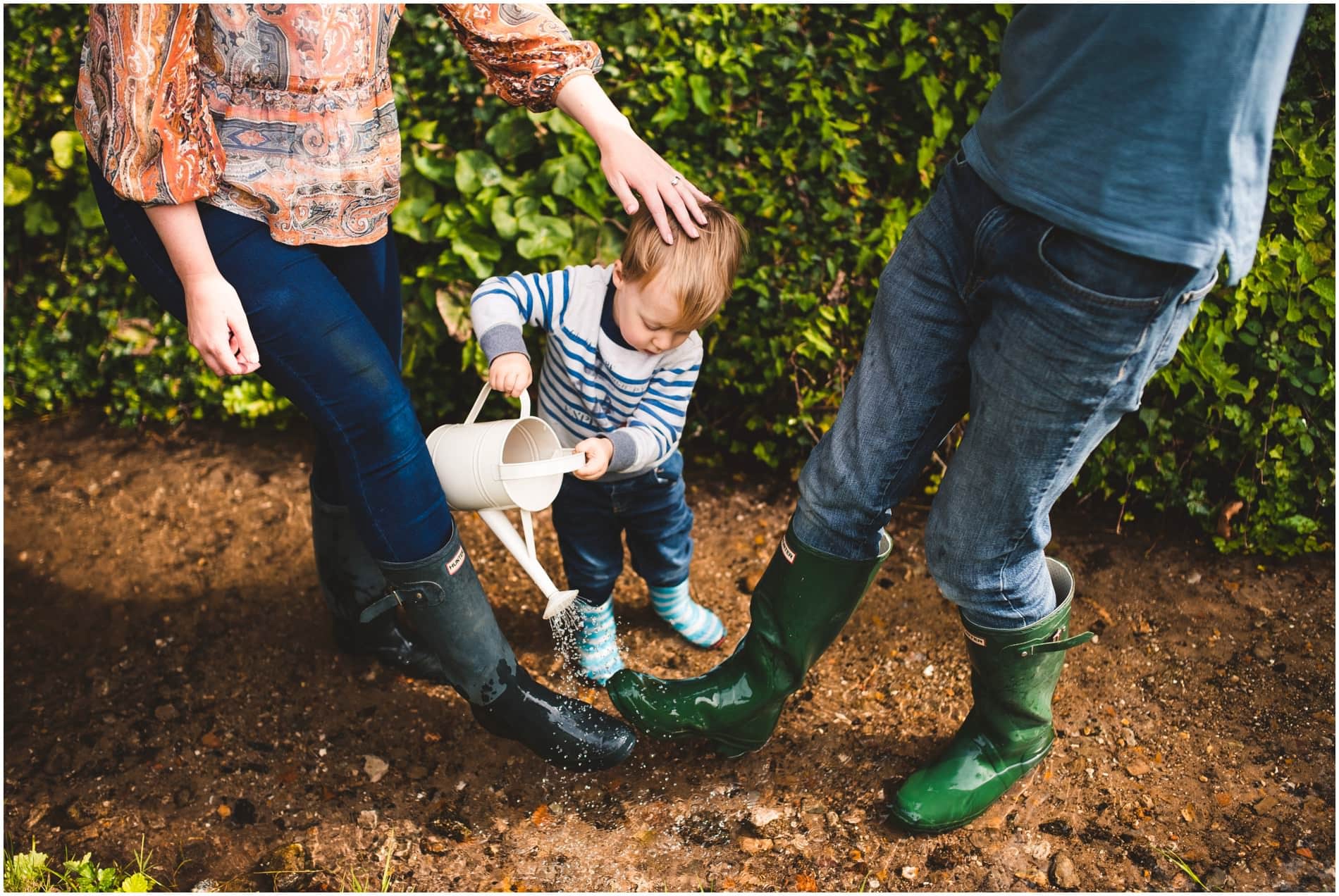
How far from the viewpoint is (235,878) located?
1.95m

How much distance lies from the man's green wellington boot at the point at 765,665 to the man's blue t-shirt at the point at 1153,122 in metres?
0.79

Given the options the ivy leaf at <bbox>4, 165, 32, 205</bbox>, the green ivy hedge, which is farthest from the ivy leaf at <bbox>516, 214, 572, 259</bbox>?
the ivy leaf at <bbox>4, 165, 32, 205</bbox>

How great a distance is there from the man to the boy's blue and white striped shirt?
321mm

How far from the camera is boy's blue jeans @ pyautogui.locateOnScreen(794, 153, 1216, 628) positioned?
132 centimetres

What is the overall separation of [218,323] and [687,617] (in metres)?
1.32

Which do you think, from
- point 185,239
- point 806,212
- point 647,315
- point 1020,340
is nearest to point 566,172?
point 806,212

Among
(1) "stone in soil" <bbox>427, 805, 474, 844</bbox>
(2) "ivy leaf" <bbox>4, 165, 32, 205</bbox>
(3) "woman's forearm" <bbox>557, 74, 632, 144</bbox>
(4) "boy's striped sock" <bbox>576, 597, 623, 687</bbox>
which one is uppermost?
(3) "woman's forearm" <bbox>557, 74, 632, 144</bbox>

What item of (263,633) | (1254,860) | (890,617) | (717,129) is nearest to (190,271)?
(263,633)

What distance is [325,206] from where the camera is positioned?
1667mm

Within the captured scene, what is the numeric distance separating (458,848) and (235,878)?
421 mm

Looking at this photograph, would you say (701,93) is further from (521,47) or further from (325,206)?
(325,206)

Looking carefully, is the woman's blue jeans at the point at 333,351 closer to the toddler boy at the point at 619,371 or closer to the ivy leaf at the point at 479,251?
the toddler boy at the point at 619,371

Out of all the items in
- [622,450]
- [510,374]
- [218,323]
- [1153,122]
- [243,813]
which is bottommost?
[243,813]

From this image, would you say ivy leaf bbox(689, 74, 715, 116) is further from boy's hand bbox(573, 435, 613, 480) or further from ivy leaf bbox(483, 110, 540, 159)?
boy's hand bbox(573, 435, 613, 480)
